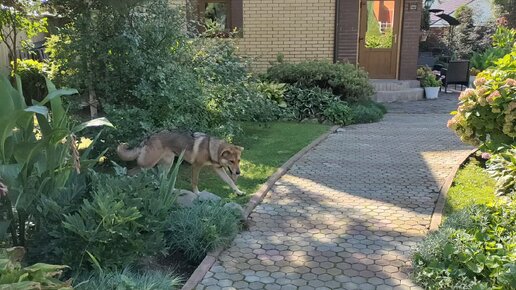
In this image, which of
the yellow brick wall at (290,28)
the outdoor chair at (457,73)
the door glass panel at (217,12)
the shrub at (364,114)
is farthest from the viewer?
the outdoor chair at (457,73)

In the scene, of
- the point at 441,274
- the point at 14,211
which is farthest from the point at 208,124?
the point at 441,274

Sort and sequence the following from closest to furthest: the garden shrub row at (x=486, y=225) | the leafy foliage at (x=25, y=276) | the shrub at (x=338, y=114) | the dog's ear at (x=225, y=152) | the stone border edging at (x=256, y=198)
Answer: the leafy foliage at (x=25, y=276) < the garden shrub row at (x=486, y=225) < the stone border edging at (x=256, y=198) < the dog's ear at (x=225, y=152) < the shrub at (x=338, y=114)

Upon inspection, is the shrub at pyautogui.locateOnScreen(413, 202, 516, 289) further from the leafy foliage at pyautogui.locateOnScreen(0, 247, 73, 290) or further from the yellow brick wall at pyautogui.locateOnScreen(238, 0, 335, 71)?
the yellow brick wall at pyautogui.locateOnScreen(238, 0, 335, 71)

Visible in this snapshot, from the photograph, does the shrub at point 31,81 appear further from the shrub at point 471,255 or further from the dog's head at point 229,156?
the shrub at point 471,255

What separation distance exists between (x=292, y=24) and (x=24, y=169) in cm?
1093

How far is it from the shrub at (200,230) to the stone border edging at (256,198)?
3.7 inches

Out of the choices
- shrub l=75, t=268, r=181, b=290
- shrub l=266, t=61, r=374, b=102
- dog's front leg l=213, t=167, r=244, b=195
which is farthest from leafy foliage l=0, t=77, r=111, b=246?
shrub l=266, t=61, r=374, b=102

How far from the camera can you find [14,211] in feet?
11.5

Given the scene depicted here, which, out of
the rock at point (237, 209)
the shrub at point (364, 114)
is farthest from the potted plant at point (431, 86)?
the rock at point (237, 209)

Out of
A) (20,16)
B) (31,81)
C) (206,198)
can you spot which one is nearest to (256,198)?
(206,198)

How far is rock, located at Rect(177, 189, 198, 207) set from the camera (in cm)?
462

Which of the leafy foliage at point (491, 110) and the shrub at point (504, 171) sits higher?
the leafy foliage at point (491, 110)

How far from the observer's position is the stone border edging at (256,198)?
11.8ft

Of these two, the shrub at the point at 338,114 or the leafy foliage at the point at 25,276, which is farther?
the shrub at the point at 338,114
